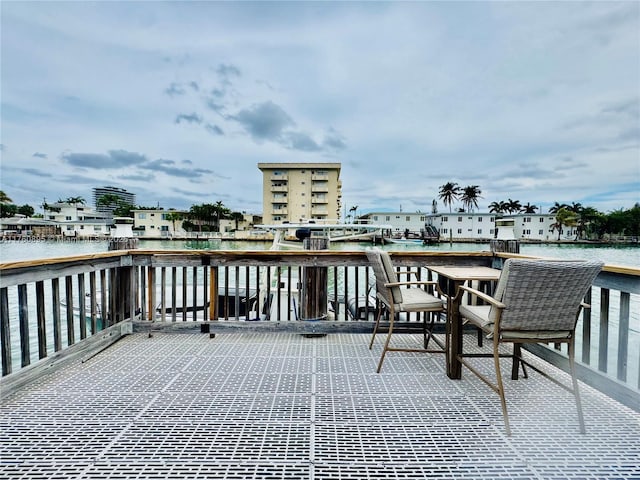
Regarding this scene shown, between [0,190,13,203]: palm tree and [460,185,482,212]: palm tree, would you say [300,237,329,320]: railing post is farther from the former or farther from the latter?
[0,190,13,203]: palm tree

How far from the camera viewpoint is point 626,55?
25.3 ft

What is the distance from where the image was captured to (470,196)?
2296 inches

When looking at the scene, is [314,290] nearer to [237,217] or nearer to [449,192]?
[237,217]

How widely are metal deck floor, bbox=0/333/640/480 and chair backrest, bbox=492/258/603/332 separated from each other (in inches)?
23.0

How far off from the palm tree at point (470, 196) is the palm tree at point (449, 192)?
121cm

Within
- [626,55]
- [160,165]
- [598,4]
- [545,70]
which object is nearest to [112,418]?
[598,4]

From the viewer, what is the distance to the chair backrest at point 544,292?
5.67ft

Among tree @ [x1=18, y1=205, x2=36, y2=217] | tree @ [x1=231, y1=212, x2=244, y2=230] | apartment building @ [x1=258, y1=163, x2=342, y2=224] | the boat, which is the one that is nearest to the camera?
the boat

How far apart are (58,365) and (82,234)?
5428 centimetres

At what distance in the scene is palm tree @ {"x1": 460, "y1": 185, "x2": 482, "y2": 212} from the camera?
58250mm

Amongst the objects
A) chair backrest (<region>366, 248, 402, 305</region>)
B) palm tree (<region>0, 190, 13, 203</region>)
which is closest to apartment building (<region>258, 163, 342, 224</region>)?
chair backrest (<region>366, 248, 402, 305</region>)

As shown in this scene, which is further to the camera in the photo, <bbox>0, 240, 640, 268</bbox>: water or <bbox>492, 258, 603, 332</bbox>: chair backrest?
<bbox>0, 240, 640, 268</bbox>: water

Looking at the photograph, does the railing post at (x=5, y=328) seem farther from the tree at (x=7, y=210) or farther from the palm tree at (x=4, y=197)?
the palm tree at (x=4, y=197)

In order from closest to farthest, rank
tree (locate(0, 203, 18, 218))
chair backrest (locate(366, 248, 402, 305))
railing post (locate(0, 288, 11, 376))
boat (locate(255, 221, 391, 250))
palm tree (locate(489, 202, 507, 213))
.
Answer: railing post (locate(0, 288, 11, 376))
chair backrest (locate(366, 248, 402, 305))
boat (locate(255, 221, 391, 250))
tree (locate(0, 203, 18, 218))
palm tree (locate(489, 202, 507, 213))
